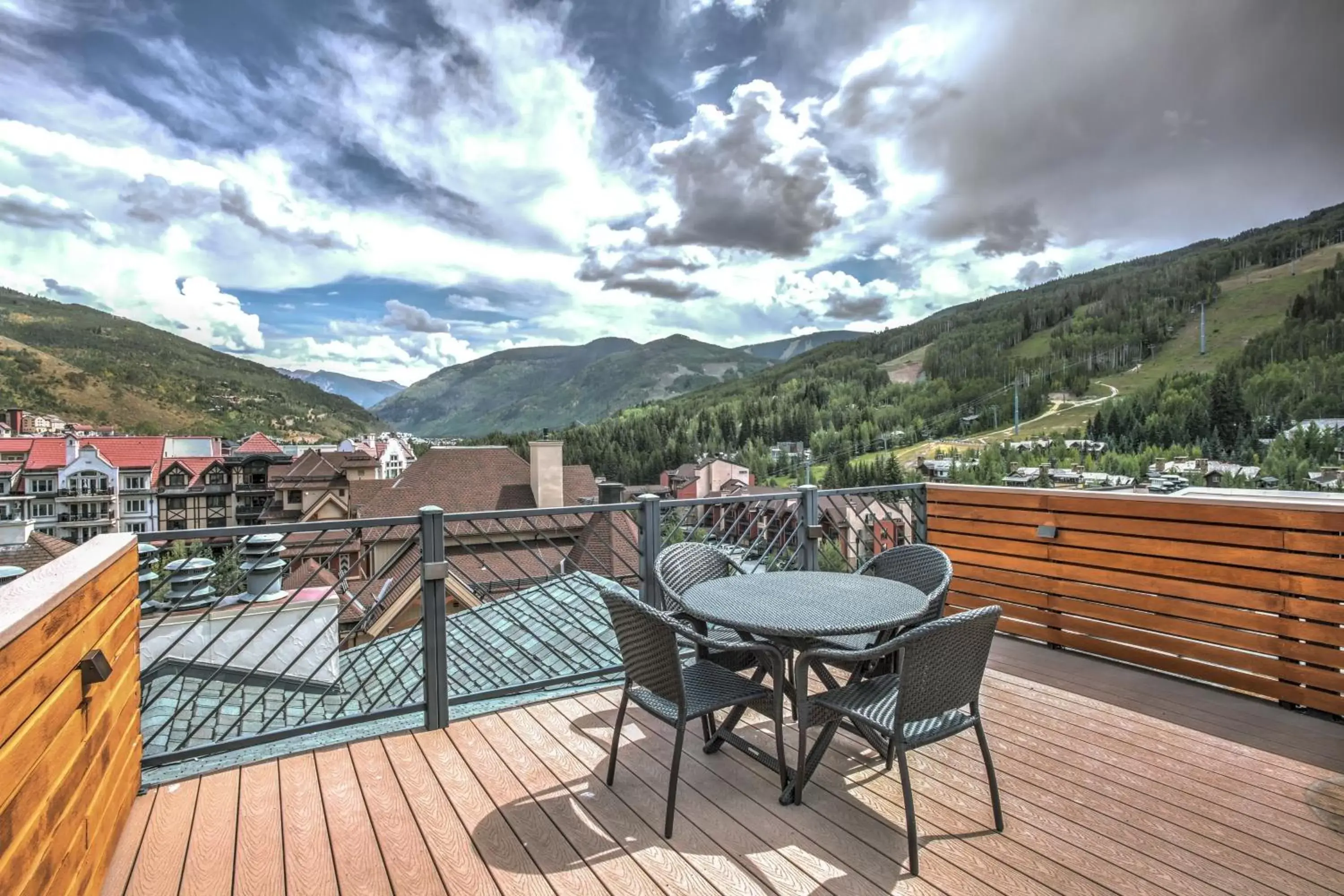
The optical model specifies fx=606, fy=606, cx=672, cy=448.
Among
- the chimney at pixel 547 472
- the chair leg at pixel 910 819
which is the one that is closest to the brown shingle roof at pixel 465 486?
the chimney at pixel 547 472

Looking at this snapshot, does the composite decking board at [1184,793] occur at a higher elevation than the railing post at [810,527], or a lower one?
lower

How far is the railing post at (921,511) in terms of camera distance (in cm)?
470

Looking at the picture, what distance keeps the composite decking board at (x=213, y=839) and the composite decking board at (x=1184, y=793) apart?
123 inches

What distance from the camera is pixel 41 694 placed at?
1.40m

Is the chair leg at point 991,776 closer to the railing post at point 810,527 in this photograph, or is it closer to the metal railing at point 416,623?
the metal railing at point 416,623

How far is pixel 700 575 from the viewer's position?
321cm

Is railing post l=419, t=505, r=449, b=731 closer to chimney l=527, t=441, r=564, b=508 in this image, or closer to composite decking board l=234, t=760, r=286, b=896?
composite decking board l=234, t=760, r=286, b=896

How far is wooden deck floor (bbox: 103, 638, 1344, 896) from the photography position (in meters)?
1.91

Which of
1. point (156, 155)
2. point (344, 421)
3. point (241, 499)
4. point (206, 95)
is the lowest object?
point (241, 499)

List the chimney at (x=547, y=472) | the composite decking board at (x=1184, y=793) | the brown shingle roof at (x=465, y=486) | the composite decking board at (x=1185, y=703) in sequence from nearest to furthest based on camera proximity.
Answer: the composite decking board at (x=1184, y=793)
the composite decking board at (x=1185, y=703)
the brown shingle roof at (x=465, y=486)
the chimney at (x=547, y=472)

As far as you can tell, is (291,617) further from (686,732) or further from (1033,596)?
(1033,596)

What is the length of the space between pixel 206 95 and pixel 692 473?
25.1 metres

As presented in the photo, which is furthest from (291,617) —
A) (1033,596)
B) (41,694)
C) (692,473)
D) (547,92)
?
(692,473)

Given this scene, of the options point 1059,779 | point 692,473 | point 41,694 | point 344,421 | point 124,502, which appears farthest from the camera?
point 344,421
